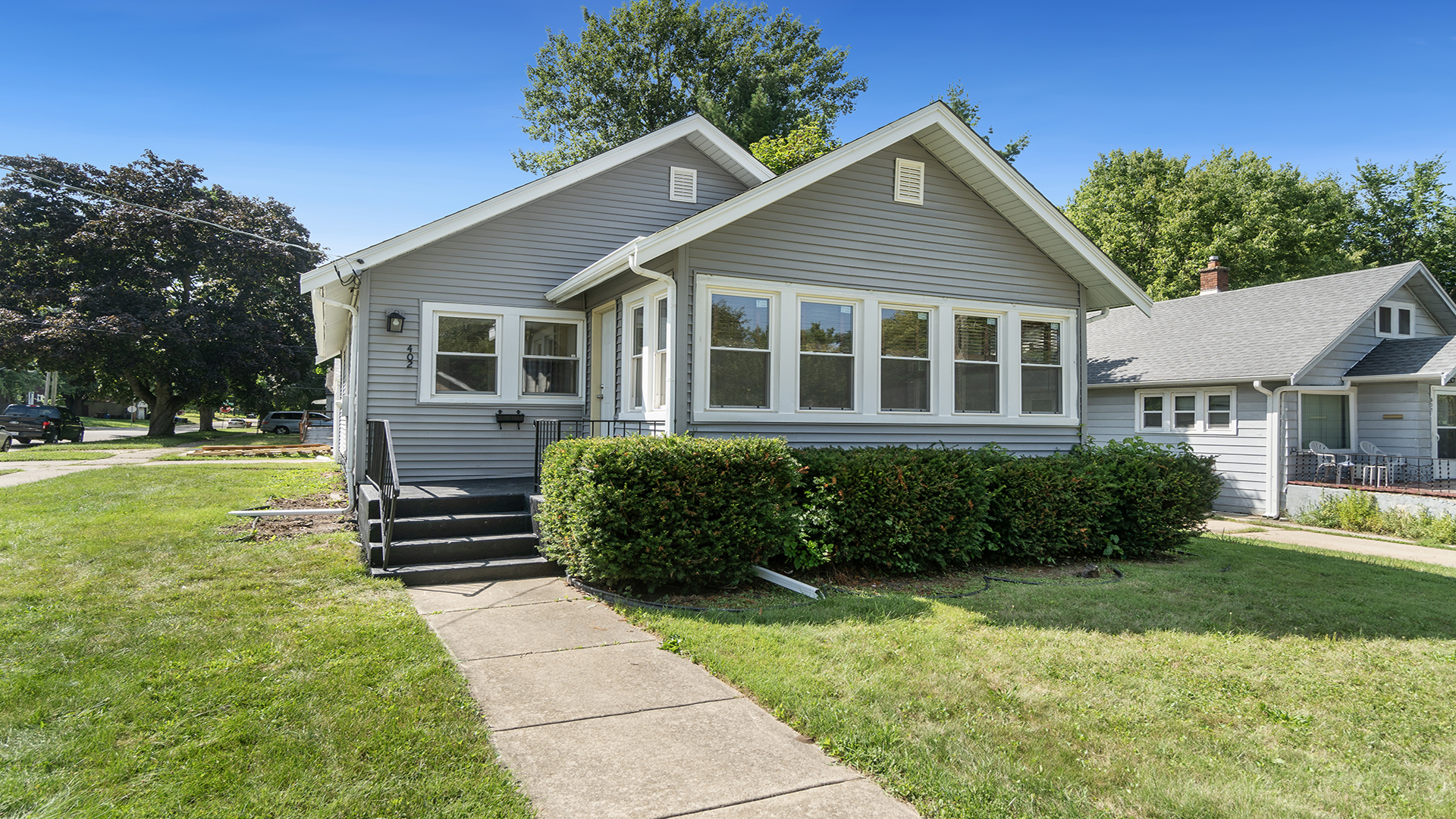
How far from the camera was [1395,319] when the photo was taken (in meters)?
15.8

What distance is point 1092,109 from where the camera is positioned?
17.1 meters

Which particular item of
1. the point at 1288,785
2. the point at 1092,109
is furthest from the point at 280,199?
the point at 1288,785

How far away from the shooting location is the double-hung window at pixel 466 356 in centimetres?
955

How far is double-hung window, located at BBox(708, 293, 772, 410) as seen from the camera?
7848mm

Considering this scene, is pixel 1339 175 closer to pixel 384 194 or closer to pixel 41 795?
pixel 384 194

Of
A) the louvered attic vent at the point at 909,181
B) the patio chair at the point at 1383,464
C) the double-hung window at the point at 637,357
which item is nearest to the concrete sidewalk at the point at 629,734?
the double-hung window at the point at 637,357

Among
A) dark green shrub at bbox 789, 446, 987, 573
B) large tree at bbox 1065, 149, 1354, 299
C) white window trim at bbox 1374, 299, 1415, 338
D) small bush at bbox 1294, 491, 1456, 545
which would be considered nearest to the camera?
dark green shrub at bbox 789, 446, 987, 573

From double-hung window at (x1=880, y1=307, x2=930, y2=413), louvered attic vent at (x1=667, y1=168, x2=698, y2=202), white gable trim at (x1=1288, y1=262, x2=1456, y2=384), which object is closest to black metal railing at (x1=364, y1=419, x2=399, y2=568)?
double-hung window at (x1=880, y1=307, x2=930, y2=413)

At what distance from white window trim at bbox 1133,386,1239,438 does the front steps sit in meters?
13.8

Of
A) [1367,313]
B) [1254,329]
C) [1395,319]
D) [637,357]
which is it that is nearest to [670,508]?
[637,357]

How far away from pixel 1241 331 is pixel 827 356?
12.3 meters

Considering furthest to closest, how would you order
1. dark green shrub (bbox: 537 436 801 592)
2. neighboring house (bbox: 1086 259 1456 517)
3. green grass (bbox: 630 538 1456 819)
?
neighboring house (bbox: 1086 259 1456 517)
dark green shrub (bbox: 537 436 801 592)
green grass (bbox: 630 538 1456 819)

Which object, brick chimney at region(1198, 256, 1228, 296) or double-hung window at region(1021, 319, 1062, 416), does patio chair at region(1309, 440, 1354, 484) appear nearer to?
brick chimney at region(1198, 256, 1228, 296)

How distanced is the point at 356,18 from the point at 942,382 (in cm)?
967
